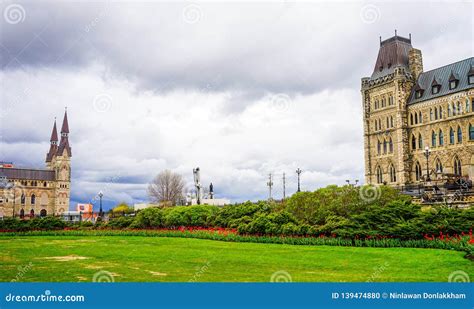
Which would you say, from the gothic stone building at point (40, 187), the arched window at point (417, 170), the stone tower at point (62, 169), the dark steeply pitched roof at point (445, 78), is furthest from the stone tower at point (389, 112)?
the stone tower at point (62, 169)

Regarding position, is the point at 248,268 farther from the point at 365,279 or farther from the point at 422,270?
the point at 422,270

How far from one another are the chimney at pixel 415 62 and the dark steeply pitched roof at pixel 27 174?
10720 cm

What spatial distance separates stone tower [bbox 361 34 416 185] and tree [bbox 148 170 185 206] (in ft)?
130

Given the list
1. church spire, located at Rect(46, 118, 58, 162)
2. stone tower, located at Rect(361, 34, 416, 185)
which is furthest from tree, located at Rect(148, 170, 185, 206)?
church spire, located at Rect(46, 118, 58, 162)

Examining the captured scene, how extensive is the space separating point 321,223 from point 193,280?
1356 centimetres

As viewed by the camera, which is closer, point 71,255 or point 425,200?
point 71,255

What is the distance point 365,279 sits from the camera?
12867 millimetres

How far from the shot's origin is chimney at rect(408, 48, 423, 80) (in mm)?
62344

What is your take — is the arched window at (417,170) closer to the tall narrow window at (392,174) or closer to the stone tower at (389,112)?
the stone tower at (389,112)

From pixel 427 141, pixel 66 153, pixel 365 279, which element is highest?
pixel 66 153

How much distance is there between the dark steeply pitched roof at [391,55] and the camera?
208 ft

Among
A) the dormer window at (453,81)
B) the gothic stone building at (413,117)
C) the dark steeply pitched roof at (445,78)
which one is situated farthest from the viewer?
the dormer window at (453,81)

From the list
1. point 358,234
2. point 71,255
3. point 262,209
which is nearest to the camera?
point 71,255

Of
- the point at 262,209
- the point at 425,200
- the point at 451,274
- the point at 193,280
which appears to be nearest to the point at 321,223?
the point at 262,209
